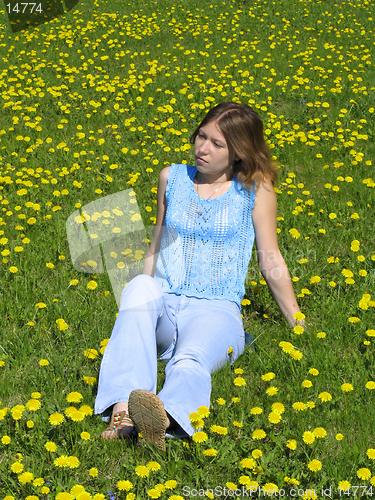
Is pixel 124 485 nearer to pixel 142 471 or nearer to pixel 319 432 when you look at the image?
pixel 142 471

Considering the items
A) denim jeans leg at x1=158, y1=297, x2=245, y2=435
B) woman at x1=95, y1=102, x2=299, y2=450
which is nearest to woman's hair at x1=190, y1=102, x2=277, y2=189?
woman at x1=95, y1=102, x2=299, y2=450

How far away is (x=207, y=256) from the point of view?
2.95 metres

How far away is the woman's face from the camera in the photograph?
286 centimetres

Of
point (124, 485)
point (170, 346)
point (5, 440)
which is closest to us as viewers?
point (124, 485)

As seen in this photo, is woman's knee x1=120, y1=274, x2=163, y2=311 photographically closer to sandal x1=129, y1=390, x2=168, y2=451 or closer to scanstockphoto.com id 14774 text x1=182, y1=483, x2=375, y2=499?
sandal x1=129, y1=390, x2=168, y2=451

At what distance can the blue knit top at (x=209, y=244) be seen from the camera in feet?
9.57

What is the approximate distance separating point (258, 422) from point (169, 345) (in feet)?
1.97

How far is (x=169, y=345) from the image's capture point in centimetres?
280

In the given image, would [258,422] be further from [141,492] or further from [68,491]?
[68,491]

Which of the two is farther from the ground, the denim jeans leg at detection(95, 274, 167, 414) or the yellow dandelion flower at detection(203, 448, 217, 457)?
the denim jeans leg at detection(95, 274, 167, 414)

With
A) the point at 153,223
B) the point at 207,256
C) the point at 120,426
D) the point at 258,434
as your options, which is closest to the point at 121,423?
the point at 120,426

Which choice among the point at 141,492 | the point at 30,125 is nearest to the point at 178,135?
the point at 30,125

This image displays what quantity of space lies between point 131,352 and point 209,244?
79 centimetres

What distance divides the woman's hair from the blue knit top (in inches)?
3.3
